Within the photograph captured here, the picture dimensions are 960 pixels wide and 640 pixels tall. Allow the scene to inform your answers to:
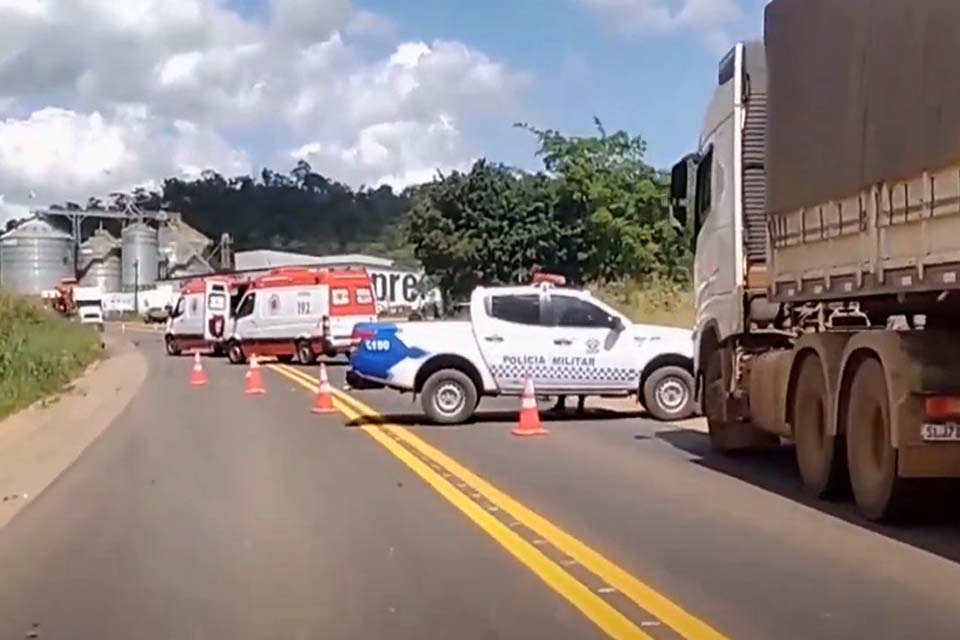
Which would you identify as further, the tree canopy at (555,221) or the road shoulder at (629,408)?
the tree canopy at (555,221)

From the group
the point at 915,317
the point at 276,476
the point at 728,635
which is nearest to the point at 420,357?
the point at 276,476

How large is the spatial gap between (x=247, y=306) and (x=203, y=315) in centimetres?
590

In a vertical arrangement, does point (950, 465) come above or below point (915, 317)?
below

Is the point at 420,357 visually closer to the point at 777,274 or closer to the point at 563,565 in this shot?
the point at 777,274

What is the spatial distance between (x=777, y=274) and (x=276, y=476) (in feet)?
17.2

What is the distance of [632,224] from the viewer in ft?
172

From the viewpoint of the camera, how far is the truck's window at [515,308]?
22234 mm

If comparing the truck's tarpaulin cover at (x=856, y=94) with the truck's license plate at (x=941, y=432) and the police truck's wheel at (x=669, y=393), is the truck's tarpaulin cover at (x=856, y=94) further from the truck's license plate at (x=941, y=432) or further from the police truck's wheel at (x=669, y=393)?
the police truck's wheel at (x=669, y=393)

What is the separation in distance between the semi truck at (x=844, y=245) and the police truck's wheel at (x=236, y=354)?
31.6 m

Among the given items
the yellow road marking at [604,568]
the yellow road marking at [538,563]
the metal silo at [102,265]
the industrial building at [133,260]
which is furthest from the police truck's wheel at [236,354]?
the metal silo at [102,265]

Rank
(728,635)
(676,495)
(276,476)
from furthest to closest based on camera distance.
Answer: (276,476)
(676,495)
(728,635)

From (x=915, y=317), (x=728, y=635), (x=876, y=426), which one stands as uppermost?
(x=915, y=317)

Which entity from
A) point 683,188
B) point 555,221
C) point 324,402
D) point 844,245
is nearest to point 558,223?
point 555,221

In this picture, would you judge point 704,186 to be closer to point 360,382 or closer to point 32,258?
point 360,382
